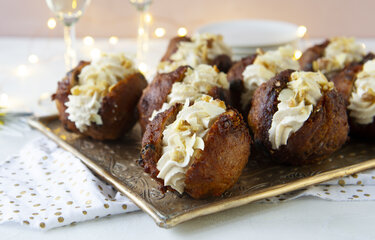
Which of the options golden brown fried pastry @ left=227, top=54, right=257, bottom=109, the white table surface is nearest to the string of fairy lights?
golden brown fried pastry @ left=227, top=54, right=257, bottom=109

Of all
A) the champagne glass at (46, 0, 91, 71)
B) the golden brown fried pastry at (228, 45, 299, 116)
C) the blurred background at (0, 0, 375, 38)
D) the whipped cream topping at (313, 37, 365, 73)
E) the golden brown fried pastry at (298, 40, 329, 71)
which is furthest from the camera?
the blurred background at (0, 0, 375, 38)

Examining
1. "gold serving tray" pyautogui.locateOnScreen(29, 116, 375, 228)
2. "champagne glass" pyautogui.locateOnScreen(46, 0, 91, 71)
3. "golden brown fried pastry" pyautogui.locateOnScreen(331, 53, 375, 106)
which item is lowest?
"gold serving tray" pyautogui.locateOnScreen(29, 116, 375, 228)

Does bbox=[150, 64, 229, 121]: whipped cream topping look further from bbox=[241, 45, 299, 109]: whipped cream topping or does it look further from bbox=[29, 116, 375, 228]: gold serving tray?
bbox=[29, 116, 375, 228]: gold serving tray

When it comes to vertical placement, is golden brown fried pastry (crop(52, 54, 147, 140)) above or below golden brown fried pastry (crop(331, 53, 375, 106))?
below

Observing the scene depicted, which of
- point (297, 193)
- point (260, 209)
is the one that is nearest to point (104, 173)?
point (260, 209)

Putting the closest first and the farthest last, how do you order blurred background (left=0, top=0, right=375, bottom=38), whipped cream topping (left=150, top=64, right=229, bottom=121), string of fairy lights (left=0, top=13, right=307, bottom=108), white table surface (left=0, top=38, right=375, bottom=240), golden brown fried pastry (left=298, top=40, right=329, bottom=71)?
white table surface (left=0, top=38, right=375, bottom=240) → whipped cream topping (left=150, top=64, right=229, bottom=121) → golden brown fried pastry (left=298, top=40, right=329, bottom=71) → string of fairy lights (left=0, top=13, right=307, bottom=108) → blurred background (left=0, top=0, right=375, bottom=38)

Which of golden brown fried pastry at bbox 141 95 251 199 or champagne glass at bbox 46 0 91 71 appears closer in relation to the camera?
golden brown fried pastry at bbox 141 95 251 199
